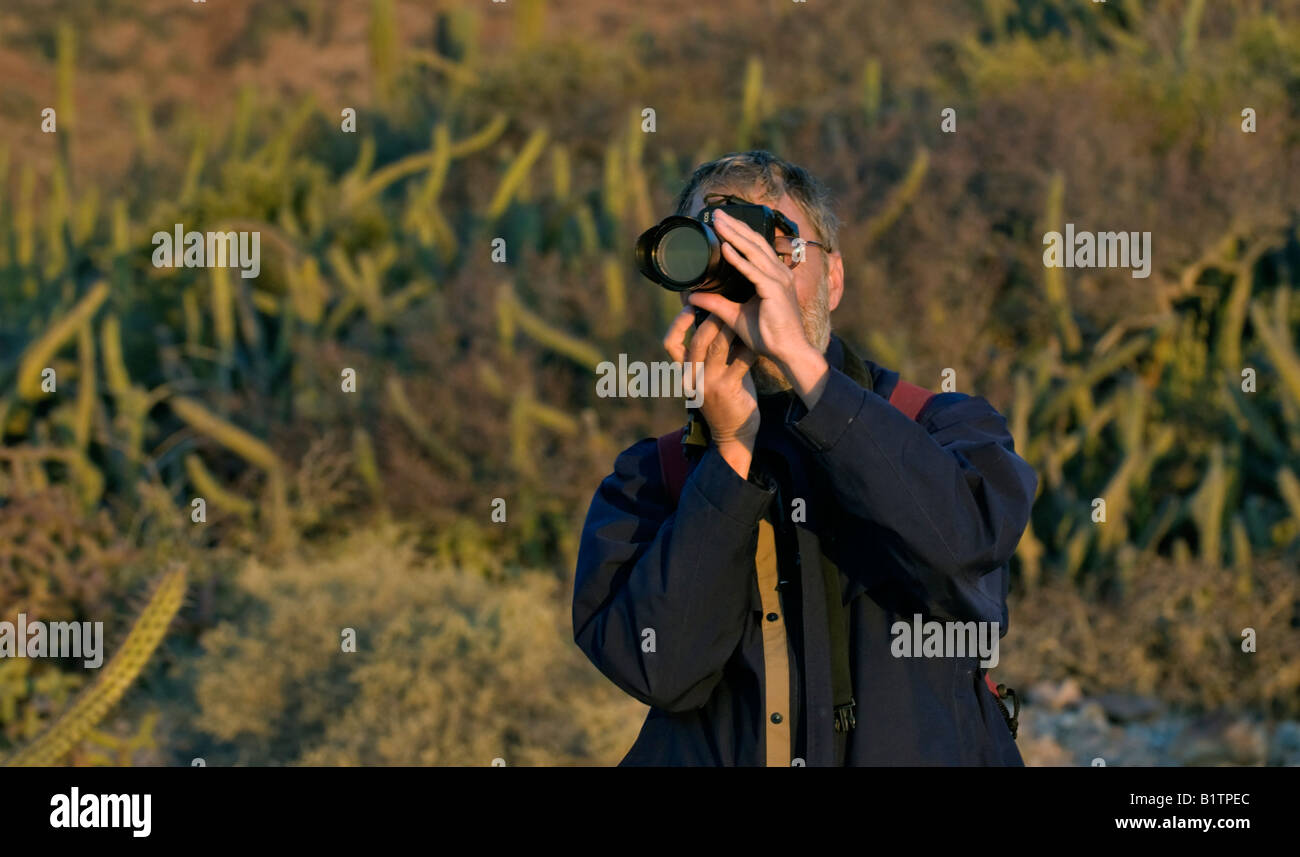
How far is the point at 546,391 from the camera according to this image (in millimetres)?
7766

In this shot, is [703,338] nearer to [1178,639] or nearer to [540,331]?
[1178,639]

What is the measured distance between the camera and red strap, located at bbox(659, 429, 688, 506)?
7.64ft

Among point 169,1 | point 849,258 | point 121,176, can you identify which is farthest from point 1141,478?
point 169,1

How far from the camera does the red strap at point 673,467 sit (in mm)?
2328

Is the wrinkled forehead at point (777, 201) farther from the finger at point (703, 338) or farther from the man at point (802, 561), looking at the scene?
the finger at point (703, 338)

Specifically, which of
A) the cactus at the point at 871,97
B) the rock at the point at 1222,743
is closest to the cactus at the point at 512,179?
the cactus at the point at 871,97

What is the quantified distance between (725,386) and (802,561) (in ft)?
0.91

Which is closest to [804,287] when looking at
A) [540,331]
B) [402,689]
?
[402,689]

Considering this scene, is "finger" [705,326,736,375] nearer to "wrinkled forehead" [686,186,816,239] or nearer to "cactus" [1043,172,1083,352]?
"wrinkled forehead" [686,186,816,239]

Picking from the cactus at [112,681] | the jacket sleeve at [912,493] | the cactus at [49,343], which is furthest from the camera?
the cactus at [49,343]

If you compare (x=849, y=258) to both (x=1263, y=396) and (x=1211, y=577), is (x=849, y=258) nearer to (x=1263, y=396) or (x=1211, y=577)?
(x=1263, y=396)

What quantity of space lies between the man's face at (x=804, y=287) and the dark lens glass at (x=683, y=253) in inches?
5.7

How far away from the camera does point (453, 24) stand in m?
15.5
